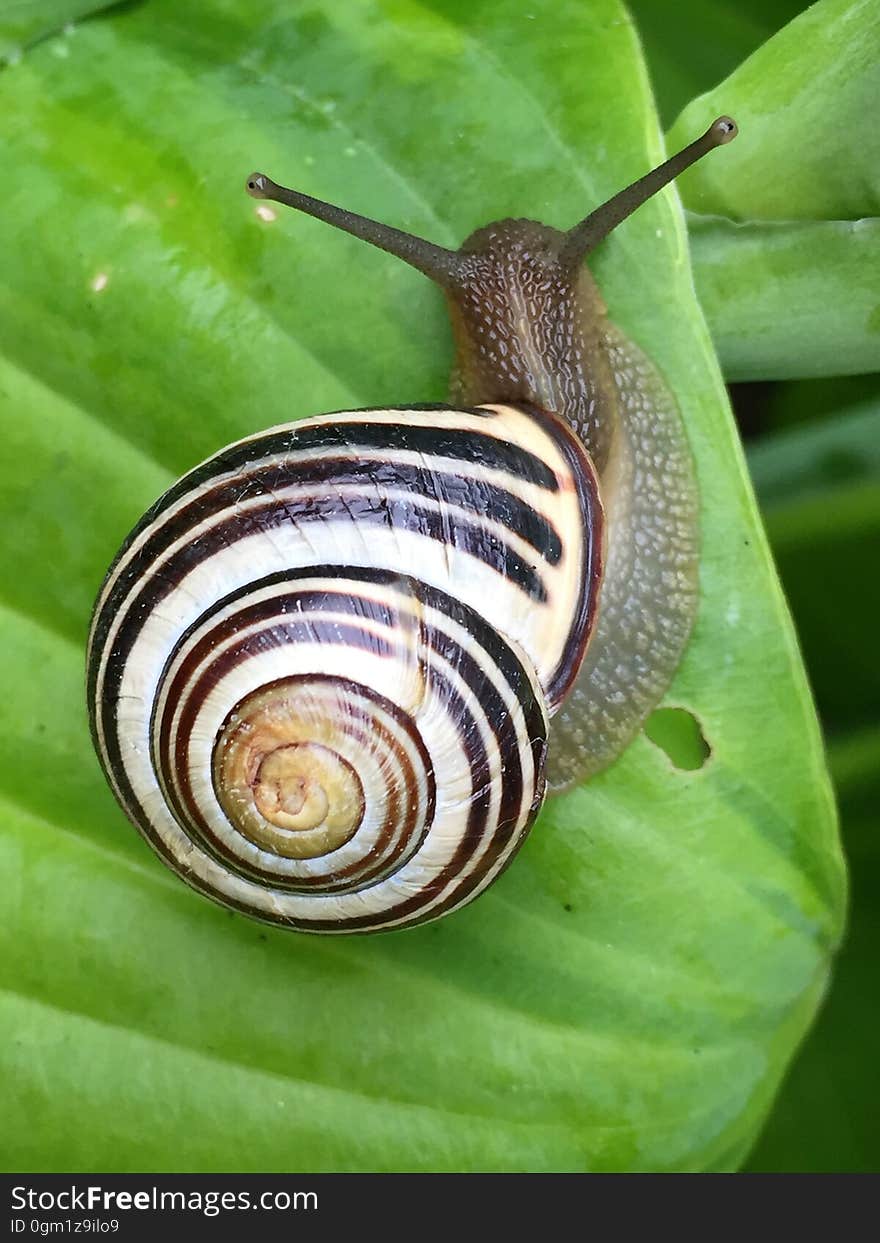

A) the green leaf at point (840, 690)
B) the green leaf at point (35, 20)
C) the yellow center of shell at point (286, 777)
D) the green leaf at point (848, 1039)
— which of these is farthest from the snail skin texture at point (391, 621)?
the green leaf at point (848, 1039)

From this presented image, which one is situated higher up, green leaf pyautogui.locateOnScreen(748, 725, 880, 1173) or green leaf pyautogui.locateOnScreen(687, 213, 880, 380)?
green leaf pyautogui.locateOnScreen(687, 213, 880, 380)

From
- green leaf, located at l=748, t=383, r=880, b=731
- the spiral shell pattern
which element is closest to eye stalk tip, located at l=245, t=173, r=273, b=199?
the spiral shell pattern

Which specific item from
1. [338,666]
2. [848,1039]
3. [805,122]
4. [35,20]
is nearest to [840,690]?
[848,1039]

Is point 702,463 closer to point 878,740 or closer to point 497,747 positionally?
point 497,747

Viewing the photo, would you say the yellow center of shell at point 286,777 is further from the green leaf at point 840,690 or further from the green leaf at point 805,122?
the green leaf at point 840,690

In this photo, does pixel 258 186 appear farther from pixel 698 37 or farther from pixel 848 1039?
pixel 848 1039

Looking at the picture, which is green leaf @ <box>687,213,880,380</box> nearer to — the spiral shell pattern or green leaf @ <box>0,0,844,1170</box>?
green leaf @ <box>0,0,844,1170</box>
